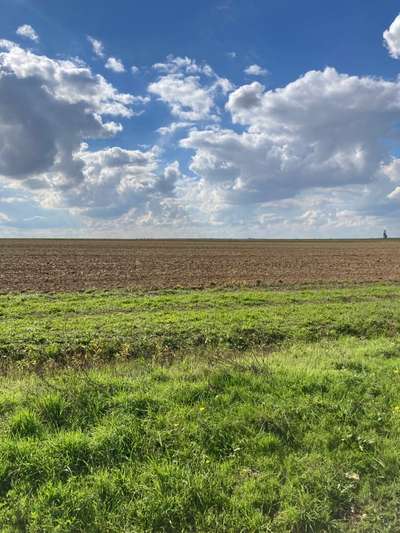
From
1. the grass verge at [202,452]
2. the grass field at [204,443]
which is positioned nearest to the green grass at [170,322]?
the grass field at [204,443]

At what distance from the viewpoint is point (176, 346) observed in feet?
32.3

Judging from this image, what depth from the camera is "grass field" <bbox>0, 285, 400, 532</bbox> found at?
3.48 meters

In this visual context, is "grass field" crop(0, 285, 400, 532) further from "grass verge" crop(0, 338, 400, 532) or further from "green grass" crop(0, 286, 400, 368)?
"green grass" crop(0, 286, 400, 368)

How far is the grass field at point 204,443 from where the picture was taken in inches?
137

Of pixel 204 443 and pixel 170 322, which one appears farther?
pixel 170 322

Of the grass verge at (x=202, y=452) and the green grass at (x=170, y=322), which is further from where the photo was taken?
the green grass at (x=170, y=322)

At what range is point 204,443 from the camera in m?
4.42

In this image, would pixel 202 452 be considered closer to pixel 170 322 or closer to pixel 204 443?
Result: pixel 204 443

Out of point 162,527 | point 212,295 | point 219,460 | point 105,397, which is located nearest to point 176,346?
point 105,397

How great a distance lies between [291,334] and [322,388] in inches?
199

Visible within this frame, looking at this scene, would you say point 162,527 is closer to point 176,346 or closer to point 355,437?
point 355,437

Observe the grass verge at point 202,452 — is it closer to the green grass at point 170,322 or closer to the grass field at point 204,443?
the grass field at point 204,443

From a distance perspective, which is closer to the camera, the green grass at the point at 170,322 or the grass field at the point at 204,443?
the grass field at the point at 204,443

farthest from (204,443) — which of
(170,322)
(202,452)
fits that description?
(170,322)
